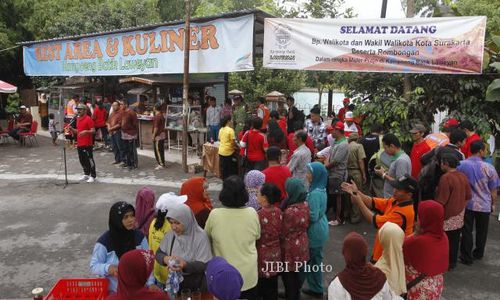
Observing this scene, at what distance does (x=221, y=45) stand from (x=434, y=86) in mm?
4387

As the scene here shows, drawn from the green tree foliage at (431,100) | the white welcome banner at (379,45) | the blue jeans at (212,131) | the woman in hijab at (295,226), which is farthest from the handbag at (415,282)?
the blue jeans at (212,131)

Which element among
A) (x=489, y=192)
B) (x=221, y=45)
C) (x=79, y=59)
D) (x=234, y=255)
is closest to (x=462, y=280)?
(x=489, y=192)

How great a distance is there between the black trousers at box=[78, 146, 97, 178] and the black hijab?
21.7 ft

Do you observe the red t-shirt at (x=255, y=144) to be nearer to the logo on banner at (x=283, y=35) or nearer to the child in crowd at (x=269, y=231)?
the logo on banner at (x=283, y=35)

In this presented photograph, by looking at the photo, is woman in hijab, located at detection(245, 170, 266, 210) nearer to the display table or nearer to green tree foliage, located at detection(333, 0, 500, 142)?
green tree foliage, located at detection(333, 0, 500, 142)

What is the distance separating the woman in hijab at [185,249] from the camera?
317cm

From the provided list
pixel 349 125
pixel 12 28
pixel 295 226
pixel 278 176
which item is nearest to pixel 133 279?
pixel 295 226

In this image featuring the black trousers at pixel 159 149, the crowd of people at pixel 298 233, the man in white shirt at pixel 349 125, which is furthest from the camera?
the black trousers at pixel 159 149

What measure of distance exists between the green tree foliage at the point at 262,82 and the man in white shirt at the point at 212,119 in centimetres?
1054

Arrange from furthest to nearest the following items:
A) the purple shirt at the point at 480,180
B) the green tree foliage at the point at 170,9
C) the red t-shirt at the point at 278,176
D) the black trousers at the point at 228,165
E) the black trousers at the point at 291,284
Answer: the green tree foliage at the point at 170,9 → the black trousers at the point at 228,165 → the purple shirt at the point at 480,180 → the red t-shirt at the point at 278,176 → the black trousers at the point at 291,284

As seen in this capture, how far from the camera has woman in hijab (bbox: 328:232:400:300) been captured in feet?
8.57

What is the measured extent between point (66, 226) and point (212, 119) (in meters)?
5.67

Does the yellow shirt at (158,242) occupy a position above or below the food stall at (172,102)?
below

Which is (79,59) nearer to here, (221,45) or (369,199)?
(221,45)
